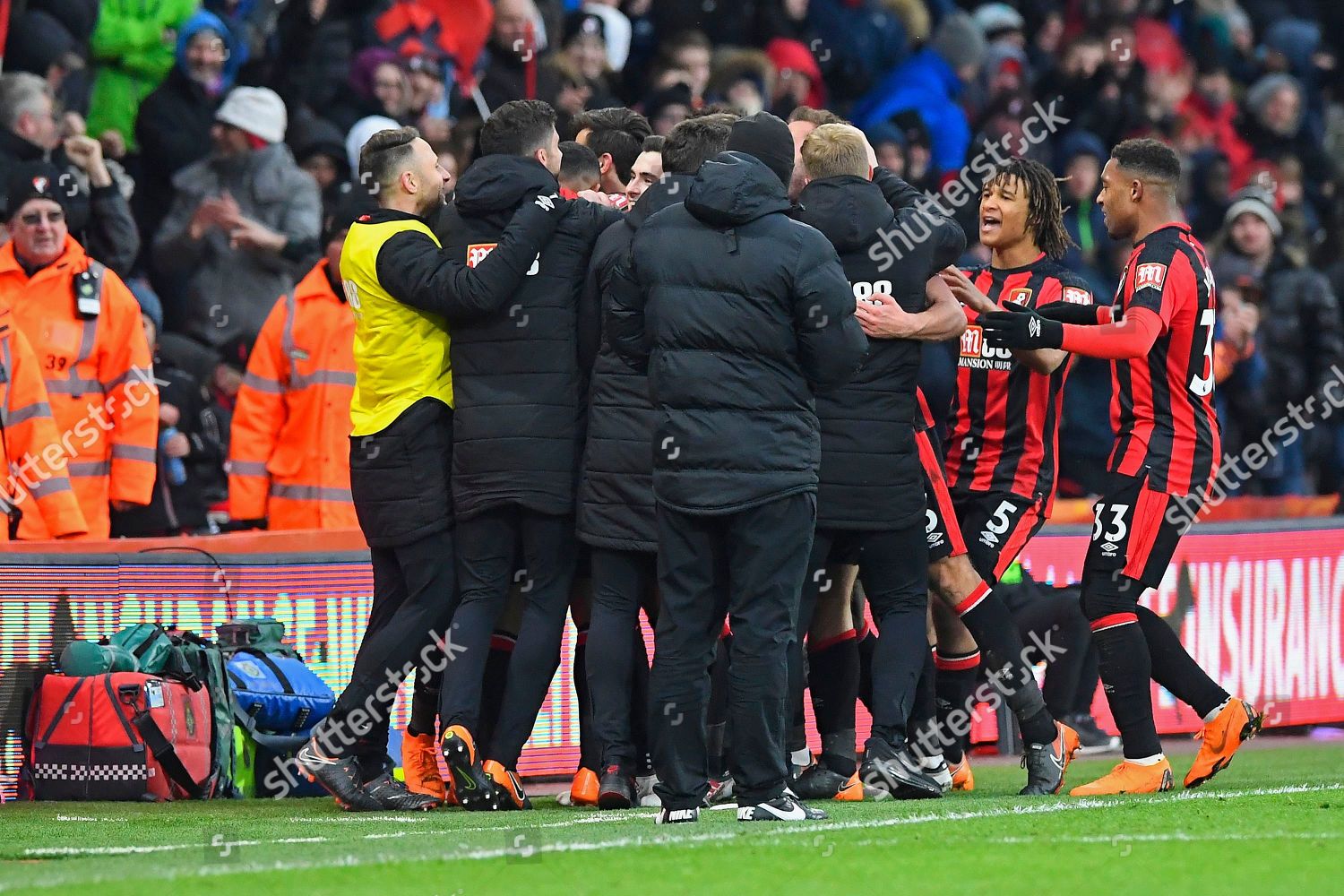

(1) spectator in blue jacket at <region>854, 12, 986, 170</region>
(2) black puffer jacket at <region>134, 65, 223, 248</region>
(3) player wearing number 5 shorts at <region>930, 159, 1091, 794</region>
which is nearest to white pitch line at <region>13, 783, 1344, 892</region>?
(3) player wearing number 5 shorts at <region>930, 159, 1091, 794</region>

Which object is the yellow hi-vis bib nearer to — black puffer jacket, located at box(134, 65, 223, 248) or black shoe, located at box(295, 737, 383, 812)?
black shoe, located at box(295, 737, 383, 812)

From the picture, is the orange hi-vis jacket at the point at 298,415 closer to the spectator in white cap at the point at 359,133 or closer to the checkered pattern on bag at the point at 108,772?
the spectator in white cap at the point at 359,133

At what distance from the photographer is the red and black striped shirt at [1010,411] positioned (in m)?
8.38

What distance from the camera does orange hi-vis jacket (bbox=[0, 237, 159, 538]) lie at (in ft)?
32.9

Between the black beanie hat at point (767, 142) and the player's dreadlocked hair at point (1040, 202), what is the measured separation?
1.89 metres

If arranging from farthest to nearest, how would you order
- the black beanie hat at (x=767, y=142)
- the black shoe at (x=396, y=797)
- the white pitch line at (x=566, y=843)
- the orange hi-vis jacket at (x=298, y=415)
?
1. the orange hi-vis jacket at (x=298, y=415)
2. the black shoe at (x=396, y=797)
3. the black beanie hat at (x=767, y=142)
4. the white pitch line at (x=566, y=843)

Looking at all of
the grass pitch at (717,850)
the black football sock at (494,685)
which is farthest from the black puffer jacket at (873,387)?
the black football sock at (494,685)

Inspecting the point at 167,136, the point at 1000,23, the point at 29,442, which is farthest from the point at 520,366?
the point at 1000,23

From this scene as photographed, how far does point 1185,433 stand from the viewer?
7895 mm

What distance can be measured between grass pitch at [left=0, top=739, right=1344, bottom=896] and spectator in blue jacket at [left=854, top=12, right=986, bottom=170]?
28.8 feet

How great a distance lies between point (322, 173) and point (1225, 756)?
662cm

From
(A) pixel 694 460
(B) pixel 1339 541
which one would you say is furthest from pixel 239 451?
(B) pixel 1339 541

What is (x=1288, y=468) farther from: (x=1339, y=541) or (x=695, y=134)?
(x=695, y=134)

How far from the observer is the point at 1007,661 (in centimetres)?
800
